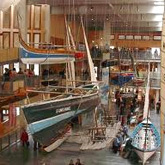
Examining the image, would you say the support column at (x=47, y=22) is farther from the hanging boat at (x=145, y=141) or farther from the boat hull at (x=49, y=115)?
the boat hull at (x=49, y=115)

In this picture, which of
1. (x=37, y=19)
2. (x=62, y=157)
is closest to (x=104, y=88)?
(x=62, y=157)

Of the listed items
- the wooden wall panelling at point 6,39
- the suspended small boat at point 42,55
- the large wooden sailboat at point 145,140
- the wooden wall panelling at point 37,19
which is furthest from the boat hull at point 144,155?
the wooden wall panelling at point 37,19

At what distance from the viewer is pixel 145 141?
20.1 metres

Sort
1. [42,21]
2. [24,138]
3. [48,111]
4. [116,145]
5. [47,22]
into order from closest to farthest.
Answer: [48,111] → [116,145] → [24,138] → [42,21] → [47,22]

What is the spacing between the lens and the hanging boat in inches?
769

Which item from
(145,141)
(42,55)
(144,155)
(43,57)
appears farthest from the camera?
(145,141)

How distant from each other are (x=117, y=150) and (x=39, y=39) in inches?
461

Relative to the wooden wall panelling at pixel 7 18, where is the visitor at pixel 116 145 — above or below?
below

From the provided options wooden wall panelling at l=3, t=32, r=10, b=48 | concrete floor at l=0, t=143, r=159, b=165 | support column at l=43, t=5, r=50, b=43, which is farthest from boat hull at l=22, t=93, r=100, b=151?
support column at l=43, t=5, r=50, b=43

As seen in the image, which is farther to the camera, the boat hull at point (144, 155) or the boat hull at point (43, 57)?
the boat hull at point (144, 155)

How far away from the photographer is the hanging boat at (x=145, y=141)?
64.1 feet

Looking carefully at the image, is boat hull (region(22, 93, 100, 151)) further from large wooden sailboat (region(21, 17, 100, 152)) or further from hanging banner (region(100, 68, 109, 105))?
hanging banner (region(100, 68, 109, 105))

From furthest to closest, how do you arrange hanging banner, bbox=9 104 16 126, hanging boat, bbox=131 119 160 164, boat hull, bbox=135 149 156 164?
hanging banner, bbox=9 104 16 126 < hanging boat, bbox=131 119 160 164 < boat hull, bbox=135 149 156 164

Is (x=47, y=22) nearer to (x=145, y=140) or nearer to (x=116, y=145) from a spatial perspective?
(x=116, y=145)
